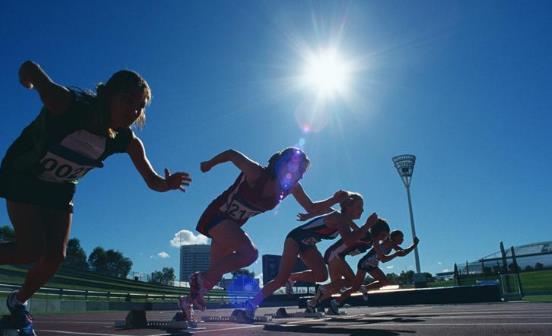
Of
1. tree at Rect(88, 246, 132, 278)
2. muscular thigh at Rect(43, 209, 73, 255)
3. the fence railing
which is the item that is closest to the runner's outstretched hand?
muscular thigh at Rect(43, 209, 73, 255)

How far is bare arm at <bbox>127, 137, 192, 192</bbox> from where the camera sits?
3330mm

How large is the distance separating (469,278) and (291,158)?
23091 millimetres

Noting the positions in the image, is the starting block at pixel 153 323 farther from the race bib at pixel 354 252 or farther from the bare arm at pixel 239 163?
the race bib at pixel 354 252

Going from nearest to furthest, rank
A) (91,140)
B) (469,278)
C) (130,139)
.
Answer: (91,140) < (130,139) < (469,278)

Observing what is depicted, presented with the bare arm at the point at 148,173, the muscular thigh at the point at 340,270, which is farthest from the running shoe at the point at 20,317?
the muscular thigh at the point at 340,270

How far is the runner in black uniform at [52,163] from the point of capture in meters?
2.79

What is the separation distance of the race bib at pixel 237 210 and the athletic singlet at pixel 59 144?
7.49 ft

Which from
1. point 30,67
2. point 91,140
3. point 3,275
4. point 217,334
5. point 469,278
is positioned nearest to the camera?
point 30,67

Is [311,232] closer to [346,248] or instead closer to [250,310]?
[250,310]

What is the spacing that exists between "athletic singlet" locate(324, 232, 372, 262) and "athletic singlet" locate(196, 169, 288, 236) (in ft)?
15.0

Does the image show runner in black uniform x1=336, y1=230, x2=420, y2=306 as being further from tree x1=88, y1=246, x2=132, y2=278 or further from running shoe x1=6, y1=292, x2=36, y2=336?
tree x1=88, y1=246, x2=132, y2=278

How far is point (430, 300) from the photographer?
1678 cm

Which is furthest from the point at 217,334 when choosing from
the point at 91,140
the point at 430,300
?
the point at 430,300

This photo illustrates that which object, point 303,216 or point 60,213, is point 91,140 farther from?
point 303,216
